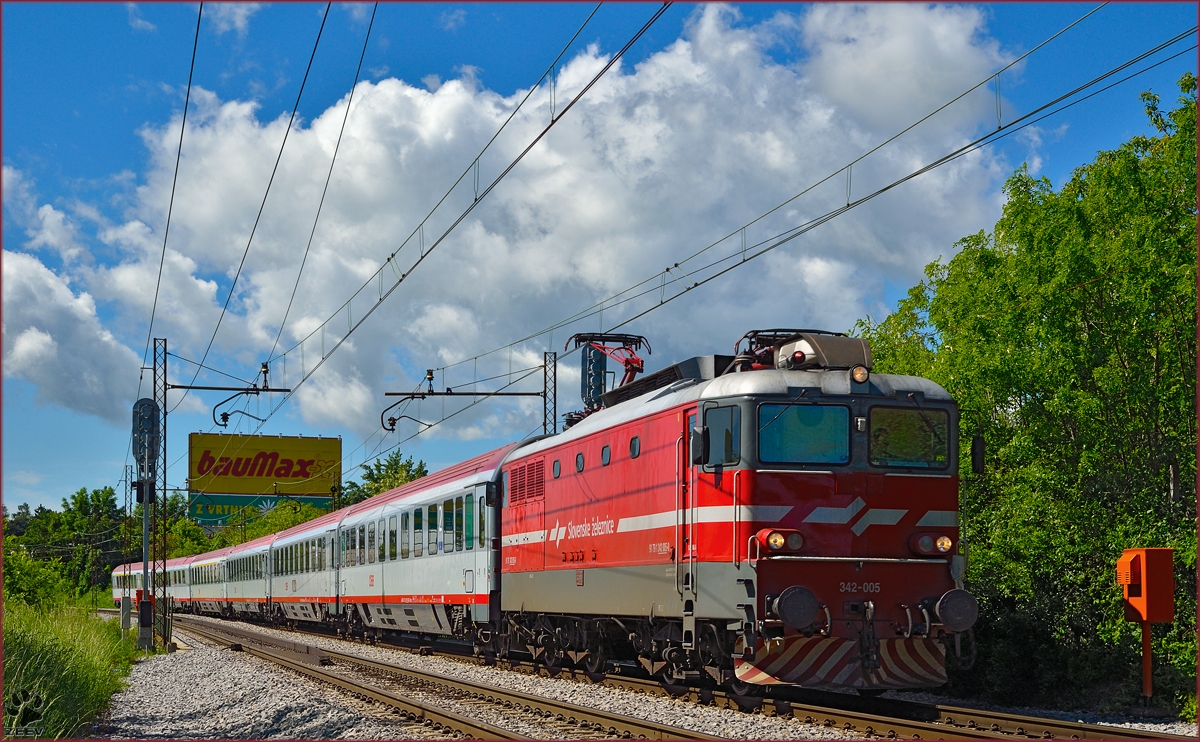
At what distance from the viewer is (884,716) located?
13.4 metres

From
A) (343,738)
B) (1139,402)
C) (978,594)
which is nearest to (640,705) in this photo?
(343,738)

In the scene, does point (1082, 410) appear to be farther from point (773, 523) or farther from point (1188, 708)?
point (773, 523)

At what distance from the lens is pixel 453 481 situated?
966 inches

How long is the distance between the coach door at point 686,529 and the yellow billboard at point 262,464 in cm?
6997

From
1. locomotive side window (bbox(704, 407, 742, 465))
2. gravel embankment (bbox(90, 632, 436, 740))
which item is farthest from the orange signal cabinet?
gravel embankment (bbox(90, 632, 436, 740))

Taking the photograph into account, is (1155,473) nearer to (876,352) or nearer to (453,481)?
(876,352)

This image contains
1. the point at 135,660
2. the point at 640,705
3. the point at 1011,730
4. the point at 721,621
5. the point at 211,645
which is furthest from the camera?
the point at 211,645

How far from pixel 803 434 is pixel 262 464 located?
77.1 metres

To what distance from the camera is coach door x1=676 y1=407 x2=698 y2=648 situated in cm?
1406

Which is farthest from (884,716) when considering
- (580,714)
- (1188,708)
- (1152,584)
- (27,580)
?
(27,580)

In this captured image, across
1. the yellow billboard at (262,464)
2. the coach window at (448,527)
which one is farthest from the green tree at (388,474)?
the coach window at (448,527)

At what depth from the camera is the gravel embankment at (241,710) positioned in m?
13.8

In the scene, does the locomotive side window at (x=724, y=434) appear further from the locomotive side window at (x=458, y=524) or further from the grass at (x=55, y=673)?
the locomotive side window at (x=458, y=524)

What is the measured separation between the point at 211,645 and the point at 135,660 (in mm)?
5480
